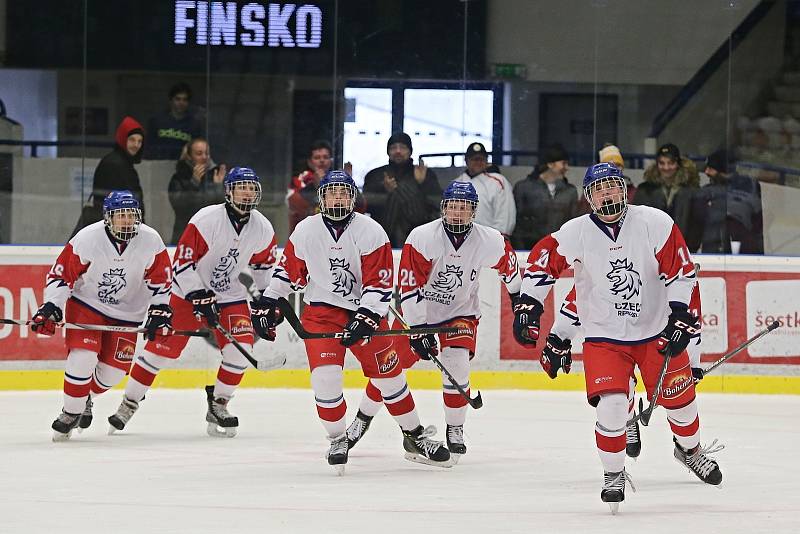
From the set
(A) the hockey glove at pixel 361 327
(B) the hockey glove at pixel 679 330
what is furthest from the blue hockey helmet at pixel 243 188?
(B) the hockey glove at pixel 679 330

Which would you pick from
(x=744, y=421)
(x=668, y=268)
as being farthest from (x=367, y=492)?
(x=744, y=421)

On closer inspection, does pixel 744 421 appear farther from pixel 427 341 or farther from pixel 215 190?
pixel 215 190

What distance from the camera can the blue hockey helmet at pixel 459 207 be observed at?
259 inches

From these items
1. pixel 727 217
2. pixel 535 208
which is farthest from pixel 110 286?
pixel 727 217

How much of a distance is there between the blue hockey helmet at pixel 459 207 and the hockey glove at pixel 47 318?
183cm

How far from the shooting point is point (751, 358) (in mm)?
9258

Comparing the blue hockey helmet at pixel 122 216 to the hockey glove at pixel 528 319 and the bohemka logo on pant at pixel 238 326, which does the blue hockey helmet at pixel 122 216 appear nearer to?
the bohemka logo on pant at pixel 238 326

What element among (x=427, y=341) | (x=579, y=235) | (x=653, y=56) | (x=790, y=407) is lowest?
(x=790, y=407)

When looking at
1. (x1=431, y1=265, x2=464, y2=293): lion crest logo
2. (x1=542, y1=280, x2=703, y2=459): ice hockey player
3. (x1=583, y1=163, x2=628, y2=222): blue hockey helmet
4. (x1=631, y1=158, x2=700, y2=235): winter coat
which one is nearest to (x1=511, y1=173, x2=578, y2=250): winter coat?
(x1=631, y1=158, x2=700, y2=235): winter coat

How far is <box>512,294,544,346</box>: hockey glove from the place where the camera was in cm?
550

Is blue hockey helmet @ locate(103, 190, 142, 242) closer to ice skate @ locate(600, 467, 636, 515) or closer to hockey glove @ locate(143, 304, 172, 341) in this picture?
hockey glove @ locate(143, 304, 172, 341)

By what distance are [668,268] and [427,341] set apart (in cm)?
125

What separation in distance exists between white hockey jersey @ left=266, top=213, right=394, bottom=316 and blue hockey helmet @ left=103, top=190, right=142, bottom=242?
3.82 ft

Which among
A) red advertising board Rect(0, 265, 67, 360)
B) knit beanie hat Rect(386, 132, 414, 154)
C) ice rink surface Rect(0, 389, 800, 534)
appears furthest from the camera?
knit beanie hat Rect(386, 132, 414, 154)
